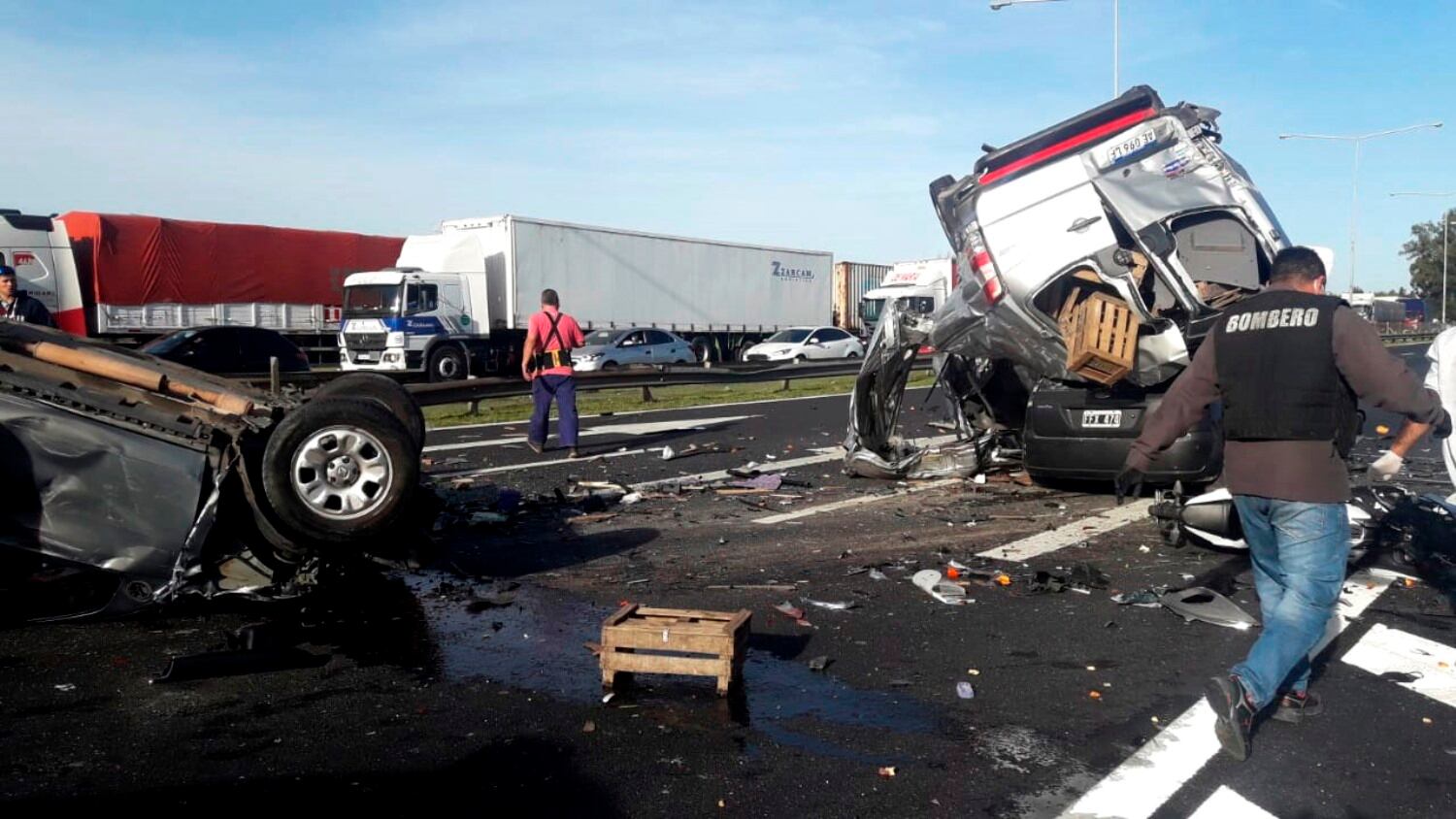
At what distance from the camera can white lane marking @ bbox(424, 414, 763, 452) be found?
1279 centimetres

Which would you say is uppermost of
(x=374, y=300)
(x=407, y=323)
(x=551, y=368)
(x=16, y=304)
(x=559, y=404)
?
(x=374, y=300)

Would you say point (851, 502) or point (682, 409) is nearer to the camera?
point (851, 502)

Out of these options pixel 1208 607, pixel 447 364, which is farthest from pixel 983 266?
pixel 447 364

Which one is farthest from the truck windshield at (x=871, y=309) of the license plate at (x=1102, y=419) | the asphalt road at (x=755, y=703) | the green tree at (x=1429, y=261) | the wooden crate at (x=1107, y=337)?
the green tree at (x=1429, y=261)

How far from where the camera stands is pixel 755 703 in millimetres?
4582

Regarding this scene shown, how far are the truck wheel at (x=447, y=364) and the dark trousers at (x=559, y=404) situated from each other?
1536 cm

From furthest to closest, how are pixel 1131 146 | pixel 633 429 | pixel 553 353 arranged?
pixel 633 429
pixel 553 353
pixel 1131 146

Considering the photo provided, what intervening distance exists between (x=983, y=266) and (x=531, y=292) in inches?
860

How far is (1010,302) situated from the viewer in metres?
8.45

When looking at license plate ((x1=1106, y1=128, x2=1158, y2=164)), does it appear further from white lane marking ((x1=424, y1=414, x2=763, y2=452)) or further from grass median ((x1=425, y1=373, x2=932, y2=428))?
grass median ((x1=425, y1=373, x2=932, y2=428))

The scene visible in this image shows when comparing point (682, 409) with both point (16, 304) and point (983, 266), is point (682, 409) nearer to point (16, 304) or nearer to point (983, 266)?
point (983, 266)

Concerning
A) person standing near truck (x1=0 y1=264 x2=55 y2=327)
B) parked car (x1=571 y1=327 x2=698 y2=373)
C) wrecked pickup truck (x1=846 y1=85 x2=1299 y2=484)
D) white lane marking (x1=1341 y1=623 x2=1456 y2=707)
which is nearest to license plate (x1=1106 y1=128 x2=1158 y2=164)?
wrecked pickup truck (x1=846 y1=85 x2=1299 y2=484)

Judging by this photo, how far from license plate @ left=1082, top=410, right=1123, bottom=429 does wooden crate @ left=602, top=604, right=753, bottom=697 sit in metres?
4.74

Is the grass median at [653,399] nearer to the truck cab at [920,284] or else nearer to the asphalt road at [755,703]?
the truck cab at [920,284]
